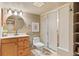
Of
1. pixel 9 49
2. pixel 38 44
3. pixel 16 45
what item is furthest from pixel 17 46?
pixel 38 44

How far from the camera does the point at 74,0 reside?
1.97m

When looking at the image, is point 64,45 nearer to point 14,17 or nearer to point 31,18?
point 31,18

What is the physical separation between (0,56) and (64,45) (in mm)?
958

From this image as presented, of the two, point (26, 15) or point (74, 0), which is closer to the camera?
point (74, 0)

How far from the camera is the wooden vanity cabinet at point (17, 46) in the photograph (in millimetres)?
2053

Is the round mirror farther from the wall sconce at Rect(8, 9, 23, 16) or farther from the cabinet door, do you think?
the cabinet door

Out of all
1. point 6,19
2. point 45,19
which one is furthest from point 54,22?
point 6,19

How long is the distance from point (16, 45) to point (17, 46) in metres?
0.02

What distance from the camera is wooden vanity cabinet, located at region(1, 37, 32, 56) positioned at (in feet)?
6.73

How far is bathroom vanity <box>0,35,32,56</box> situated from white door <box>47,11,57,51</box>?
348 millimetres

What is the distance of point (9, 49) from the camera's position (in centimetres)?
206

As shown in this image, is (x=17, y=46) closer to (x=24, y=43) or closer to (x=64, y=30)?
(x=24, y=43)

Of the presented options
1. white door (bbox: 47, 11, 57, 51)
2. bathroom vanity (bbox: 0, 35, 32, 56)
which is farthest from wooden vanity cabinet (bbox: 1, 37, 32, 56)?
white door (bbox: 47, 11, 57, 51)

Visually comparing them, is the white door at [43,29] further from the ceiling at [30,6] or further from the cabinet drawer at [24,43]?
the cabinet drawer at [24,43]
